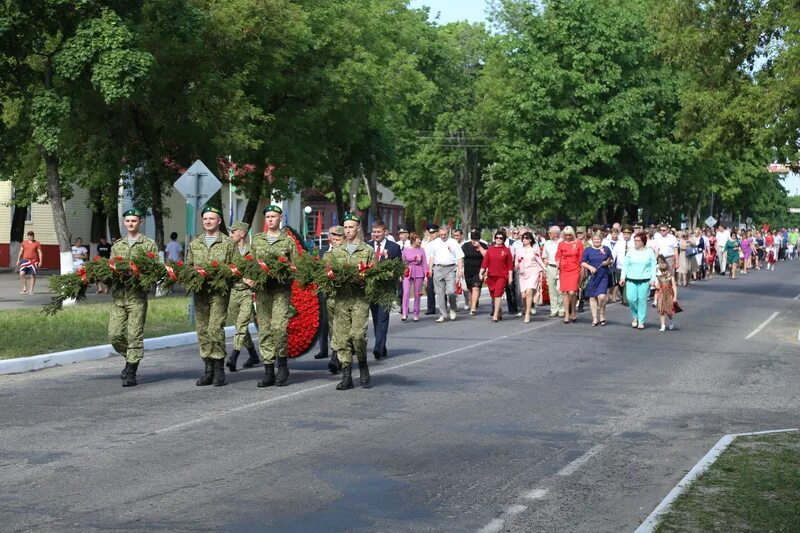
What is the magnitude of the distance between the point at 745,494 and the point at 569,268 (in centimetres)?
1671

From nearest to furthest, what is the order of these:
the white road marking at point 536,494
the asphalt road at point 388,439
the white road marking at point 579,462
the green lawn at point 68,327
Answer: the asphalt road at point 388,439 < the white road marking at point 536,494 < the white road marking at point 579,462 < the green lawn at point 68,327

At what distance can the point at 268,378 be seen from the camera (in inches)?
552

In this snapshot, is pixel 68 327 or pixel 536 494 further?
pixel 68 327

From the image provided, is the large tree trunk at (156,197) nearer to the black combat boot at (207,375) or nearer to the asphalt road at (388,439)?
the asphalt road at (388,439)

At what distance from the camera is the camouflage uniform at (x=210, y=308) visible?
1393 cm

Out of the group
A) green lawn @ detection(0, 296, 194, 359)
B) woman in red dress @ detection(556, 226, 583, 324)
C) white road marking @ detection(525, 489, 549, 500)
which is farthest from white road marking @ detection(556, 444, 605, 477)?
woman in red dress @ detection(556, 226, 583, 324)

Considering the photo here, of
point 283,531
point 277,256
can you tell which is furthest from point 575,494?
point 277,256

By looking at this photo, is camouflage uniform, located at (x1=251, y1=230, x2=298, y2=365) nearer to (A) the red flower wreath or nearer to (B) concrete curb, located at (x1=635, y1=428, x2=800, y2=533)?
(A) the red flower wreath

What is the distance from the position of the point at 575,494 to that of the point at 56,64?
23.5m

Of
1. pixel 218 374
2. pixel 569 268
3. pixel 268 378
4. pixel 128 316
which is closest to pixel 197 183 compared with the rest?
pixel 569 268

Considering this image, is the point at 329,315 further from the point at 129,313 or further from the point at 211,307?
the point at 129,313

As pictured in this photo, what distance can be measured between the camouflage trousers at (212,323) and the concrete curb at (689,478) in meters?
5.53

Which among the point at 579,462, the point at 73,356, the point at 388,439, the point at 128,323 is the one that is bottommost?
the point at 579,462

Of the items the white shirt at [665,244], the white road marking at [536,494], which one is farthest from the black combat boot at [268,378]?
the white shirt at [665,244]
